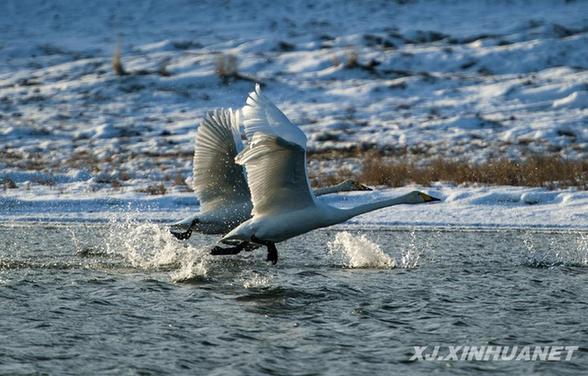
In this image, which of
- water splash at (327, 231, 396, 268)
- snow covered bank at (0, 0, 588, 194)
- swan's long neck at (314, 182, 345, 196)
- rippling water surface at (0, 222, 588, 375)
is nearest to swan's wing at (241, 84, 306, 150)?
rippling water surface at (0, 222, 588, 375)

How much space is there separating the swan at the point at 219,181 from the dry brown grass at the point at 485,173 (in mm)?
5886

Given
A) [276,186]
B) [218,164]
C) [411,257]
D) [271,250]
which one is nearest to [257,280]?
[271,250]

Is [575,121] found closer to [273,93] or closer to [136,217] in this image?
[273,93]

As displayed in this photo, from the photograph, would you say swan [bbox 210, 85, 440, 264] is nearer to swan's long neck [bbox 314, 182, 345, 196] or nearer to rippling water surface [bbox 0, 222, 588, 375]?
rippling water surface [bbox 0, 222, 588, 375]

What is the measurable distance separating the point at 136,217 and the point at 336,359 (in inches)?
350

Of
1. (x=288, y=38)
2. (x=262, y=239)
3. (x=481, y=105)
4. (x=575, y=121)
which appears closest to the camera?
(x=262, y=239)

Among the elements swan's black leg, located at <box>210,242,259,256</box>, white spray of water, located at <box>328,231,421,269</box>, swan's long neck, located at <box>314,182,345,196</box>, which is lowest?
white spray of water, located at <box>328,231,421,269</box>

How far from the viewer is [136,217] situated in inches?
599

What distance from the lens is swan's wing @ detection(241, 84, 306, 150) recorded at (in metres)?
8.42

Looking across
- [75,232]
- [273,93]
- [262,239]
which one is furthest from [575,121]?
[262,239]

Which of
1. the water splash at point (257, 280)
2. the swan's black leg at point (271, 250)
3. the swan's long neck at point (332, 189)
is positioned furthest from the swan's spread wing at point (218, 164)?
the swan's black leg at point (271, 250)

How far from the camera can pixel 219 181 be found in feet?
39.5

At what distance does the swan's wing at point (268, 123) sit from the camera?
8422mm

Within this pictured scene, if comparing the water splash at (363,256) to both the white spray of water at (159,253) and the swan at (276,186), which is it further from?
the white spray of water at (159,253)
